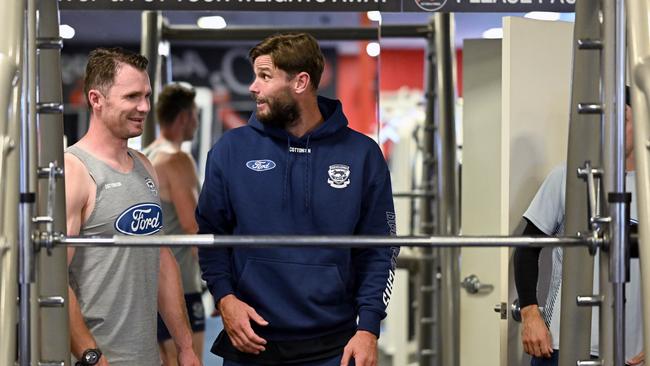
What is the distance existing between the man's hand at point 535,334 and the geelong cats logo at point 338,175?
2.71ft

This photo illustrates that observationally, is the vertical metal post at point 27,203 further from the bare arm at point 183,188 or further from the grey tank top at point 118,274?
the bare arm at point 183,188

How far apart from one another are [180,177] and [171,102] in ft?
1.32

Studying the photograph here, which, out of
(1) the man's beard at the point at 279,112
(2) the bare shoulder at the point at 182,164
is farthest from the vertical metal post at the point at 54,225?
(2) the bare shoulder at the point at 182,164

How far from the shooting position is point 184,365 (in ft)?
12.1

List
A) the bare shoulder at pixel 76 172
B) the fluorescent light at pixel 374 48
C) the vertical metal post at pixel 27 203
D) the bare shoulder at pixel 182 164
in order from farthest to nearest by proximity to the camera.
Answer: the bare shoulder at pixel 182 164 < the fluorescent light at pixel 374 48 < the bare shoulder at pixel 76 172 < the vertical metal post at pixel 27 203

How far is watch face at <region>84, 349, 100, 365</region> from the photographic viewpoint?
333cm

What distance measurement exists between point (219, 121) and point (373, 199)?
867 centimetres

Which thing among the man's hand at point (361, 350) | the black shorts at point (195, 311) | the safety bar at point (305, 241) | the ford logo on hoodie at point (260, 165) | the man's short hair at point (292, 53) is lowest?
the black shorts at point (195, 311)

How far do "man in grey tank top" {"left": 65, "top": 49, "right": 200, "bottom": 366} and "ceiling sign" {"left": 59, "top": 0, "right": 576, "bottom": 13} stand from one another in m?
0.61

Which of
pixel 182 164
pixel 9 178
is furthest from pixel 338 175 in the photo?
pixel 182 164

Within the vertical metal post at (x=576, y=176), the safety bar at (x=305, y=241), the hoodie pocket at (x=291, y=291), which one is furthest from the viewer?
the hoodie pocket at (x=291, y=291)

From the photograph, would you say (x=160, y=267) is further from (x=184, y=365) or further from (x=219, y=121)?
Result: (x=219, y=121)

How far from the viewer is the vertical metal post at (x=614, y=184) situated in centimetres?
284

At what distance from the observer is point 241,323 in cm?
352
